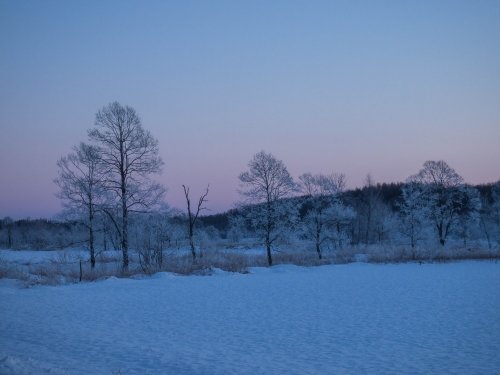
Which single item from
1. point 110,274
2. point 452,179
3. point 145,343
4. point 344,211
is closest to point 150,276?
point 110,274

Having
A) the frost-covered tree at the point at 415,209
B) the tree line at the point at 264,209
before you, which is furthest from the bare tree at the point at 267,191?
the frost-covered tree at the point at 415,209

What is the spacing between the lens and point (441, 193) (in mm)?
40750

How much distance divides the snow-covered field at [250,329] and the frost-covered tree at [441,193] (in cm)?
2493

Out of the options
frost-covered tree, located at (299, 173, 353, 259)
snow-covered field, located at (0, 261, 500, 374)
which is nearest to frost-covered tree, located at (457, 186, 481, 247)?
frost-covered tree, located at (299, 173, 353, 259)

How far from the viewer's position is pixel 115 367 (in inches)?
241

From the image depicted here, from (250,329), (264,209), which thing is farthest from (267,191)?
(250,329)

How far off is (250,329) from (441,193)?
38.5 m

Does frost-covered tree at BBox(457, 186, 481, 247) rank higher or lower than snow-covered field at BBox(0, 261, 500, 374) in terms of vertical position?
higher

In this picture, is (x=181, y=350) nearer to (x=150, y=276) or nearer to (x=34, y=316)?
(x=34, y=316)

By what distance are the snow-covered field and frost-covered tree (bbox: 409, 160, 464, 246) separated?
24932 mm

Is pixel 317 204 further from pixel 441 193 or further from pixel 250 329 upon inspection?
pixel 250 329

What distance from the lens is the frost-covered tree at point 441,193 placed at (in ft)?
129

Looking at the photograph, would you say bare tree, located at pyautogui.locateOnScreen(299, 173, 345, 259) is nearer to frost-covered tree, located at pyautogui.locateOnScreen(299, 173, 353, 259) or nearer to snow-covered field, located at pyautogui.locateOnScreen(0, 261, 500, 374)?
frost-covered tree, located at pyautogui.locateOnScreen(299, 173, 353, 259)

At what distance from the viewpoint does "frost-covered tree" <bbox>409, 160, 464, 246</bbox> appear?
39219 millimetres
